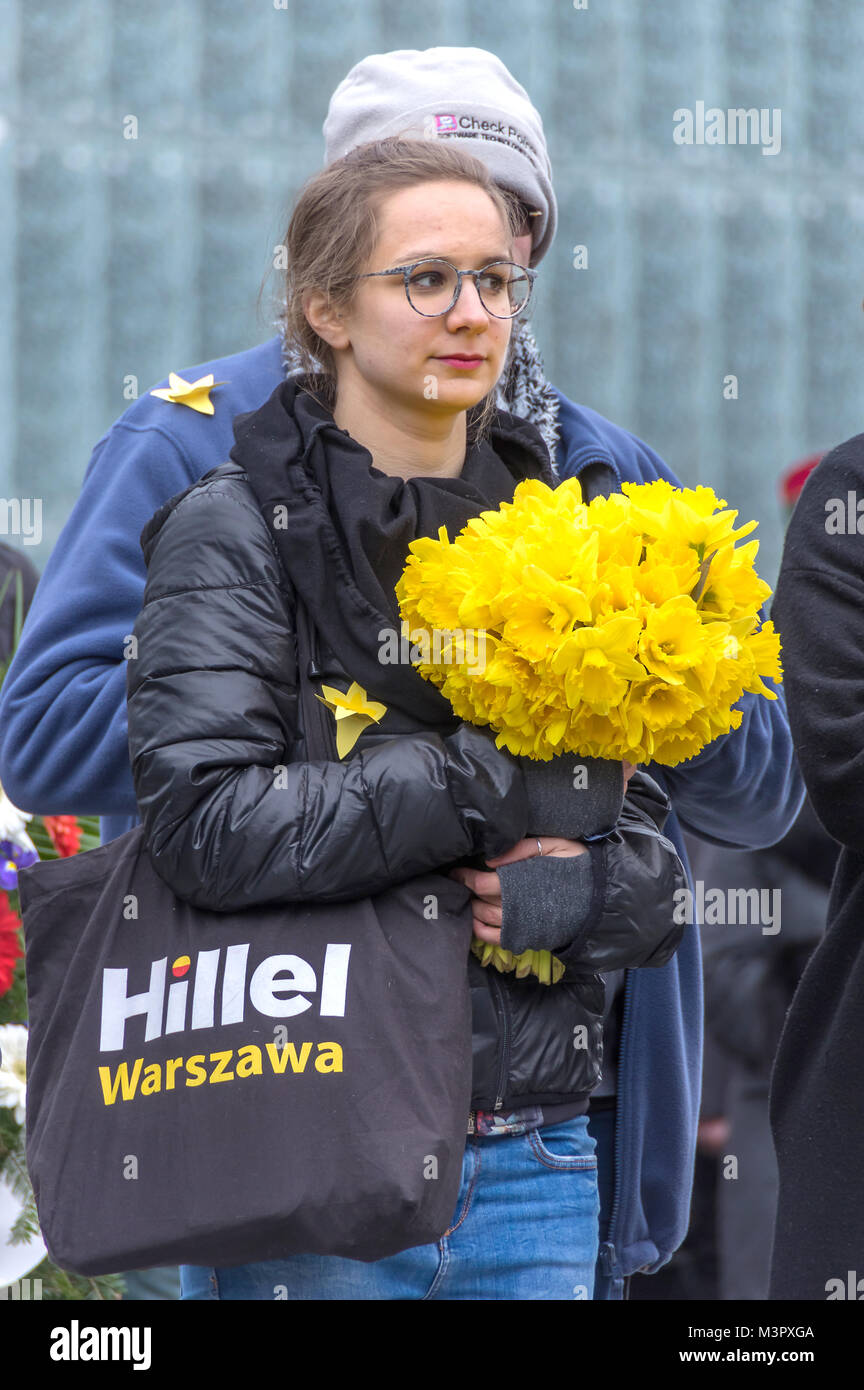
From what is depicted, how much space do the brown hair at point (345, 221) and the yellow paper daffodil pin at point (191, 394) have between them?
6.6 inches

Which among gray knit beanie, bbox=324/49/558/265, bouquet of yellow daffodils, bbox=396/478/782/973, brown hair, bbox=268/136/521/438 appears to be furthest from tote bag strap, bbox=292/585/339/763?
gray knit beanie, bbox=324/49/558/265

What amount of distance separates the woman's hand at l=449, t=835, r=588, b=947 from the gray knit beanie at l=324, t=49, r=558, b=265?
1.04 m

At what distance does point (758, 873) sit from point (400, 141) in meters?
2.08

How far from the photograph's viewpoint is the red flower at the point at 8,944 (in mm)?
2967

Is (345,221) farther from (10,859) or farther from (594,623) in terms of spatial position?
(10,859)

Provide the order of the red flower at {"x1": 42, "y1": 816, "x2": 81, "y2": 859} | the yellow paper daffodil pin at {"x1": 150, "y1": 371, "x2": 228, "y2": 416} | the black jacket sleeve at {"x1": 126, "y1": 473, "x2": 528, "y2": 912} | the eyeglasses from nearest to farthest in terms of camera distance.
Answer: the black jacket sleeve at {"x1": 126, "y1": 473, "x2": 528, "y2": 912} → the eyeglasses → the yellow paper daffodil pin at {"x1": 150, "y1": 371, "x2": 228, "y2": 416} → the red flower at {"x1": 42, "y1": 816, "x2": 81, "y2": 859}

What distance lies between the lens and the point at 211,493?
208cm

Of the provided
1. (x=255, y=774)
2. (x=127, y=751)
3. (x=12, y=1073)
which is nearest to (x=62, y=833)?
(x=12, y=1073)

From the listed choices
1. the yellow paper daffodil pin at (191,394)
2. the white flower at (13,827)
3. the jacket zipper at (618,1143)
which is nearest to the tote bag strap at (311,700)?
the yellow paper daffodil pin at (191,394)

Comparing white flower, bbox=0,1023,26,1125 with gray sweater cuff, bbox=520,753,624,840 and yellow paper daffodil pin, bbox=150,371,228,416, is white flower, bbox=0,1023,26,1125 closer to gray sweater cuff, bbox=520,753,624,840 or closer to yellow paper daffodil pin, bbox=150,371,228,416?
yellow paper daffodil pin, bbox=150,371,228,416

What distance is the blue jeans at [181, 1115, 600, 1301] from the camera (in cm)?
196

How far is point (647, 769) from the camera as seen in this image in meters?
2.39

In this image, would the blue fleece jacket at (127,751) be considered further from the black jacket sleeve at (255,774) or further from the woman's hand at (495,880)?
→ the woman's hand at (495,880)

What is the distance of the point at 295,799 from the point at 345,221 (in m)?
0.73
